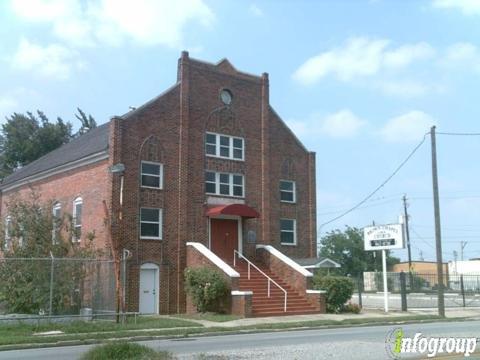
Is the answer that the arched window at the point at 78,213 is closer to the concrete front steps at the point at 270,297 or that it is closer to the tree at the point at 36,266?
the tree at the point at 36,266

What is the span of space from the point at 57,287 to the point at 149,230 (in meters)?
6.44

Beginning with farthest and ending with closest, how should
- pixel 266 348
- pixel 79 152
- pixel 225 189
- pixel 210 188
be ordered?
pixel 79 152, pixel 225 189, pixel 210 188, pixel 266 348

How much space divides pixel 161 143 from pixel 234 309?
8.73 meters

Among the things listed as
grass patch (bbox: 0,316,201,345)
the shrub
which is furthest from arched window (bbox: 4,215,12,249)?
the shrub

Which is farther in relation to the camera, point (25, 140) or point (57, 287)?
point (25, 140)

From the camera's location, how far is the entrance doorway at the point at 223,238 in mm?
31312

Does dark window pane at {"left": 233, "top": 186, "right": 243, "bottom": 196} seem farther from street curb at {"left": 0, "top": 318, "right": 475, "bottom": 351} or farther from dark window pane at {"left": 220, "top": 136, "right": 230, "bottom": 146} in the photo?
street curb at {"left": 0, "top": 318, "right": 475, "bottom": 351}

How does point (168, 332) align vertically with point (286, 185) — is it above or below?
below

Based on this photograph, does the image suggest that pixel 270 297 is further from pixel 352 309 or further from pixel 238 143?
pixel 238 143

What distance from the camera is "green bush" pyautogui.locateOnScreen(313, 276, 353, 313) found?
29375 millimetres

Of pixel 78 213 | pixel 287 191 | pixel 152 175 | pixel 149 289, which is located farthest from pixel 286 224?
pixel 78 213

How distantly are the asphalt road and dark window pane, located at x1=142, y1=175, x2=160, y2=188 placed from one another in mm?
11072

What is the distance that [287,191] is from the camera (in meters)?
35.2

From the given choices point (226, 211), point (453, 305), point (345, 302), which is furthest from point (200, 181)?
point (453, 305)
